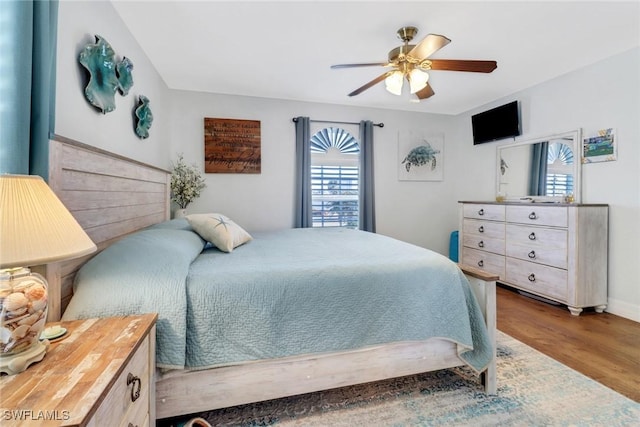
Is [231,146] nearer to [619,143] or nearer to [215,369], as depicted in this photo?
[215,369]

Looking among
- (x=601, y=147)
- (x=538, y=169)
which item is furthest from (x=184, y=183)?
(x=601, y=147)

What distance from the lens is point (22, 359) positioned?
71 cm

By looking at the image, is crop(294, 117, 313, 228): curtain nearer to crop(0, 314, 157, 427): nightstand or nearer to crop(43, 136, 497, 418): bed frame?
crop(43, 136, 497, 418): bed frame

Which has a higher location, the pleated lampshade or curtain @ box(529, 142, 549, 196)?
curtain @ box(529, 142, 549, 196)

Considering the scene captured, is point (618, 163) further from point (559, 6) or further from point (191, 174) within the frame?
point (191, 174)

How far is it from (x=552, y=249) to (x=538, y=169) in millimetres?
1043

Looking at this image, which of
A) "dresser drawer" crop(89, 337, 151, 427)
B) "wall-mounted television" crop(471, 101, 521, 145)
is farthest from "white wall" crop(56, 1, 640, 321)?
"dresser drawer" crop(89, 337, 151, 427)

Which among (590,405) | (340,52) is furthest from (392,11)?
(590,405)

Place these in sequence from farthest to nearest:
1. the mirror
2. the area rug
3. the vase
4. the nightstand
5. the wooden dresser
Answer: the mirror
the wooden dresser
the area rug
the vase
the nightstand

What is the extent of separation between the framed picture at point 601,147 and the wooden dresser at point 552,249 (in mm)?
492

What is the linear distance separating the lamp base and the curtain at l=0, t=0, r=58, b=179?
55 cm

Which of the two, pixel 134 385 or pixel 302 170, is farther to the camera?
pixel 302 170

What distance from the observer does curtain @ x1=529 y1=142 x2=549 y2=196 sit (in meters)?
3.24

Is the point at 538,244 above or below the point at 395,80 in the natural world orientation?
below
